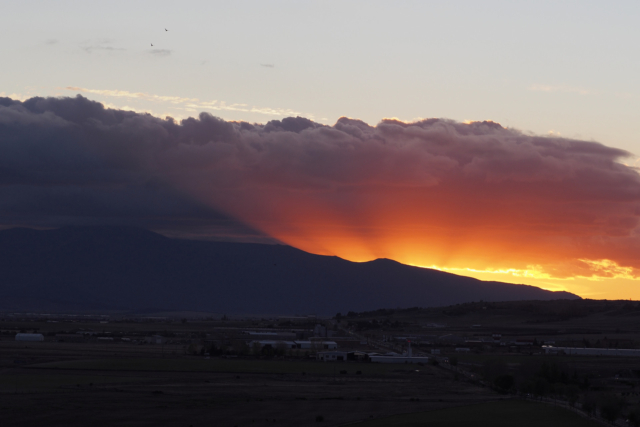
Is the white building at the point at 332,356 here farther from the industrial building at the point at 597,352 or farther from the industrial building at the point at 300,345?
the industrial building at the point at 597,352

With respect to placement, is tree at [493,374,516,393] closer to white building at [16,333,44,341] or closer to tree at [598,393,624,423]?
tree at [598,393,624,423]

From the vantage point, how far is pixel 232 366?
288ft

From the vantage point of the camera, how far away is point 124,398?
58.4 meters

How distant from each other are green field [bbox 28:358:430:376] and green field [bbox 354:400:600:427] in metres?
27.0

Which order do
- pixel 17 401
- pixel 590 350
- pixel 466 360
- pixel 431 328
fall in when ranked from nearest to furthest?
pixel 17 401 → pixel 466 360 → pixel 590 350 → pixel 431 328

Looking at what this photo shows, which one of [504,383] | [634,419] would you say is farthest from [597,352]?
[634,419]

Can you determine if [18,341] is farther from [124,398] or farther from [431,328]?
[431,328]

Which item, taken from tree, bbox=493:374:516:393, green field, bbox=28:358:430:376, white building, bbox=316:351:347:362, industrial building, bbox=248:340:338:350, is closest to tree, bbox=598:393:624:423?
tree, bbox=493:374:516:393

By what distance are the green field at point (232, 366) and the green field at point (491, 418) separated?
88.5 feet

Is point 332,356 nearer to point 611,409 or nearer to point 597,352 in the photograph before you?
point 597,352

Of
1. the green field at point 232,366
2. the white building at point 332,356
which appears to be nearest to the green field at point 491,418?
the green field at point 232,366

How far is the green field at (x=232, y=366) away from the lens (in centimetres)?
8206

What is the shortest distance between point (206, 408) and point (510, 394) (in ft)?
91.4

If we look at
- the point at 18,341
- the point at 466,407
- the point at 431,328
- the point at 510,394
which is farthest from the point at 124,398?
the point at 431,328
